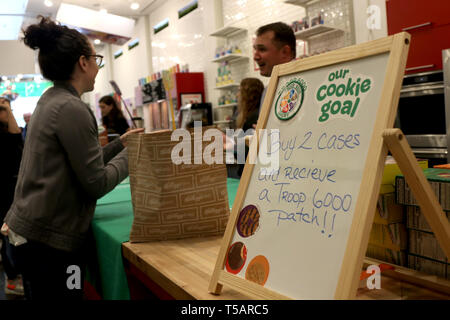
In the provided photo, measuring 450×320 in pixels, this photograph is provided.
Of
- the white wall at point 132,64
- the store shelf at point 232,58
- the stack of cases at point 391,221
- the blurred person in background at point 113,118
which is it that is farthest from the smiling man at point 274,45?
the white wall at point 132,64

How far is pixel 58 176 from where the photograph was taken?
1421mm

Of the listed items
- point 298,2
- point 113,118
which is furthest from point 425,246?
point 298,2

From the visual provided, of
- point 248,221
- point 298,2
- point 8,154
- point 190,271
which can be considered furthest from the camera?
point 298,2

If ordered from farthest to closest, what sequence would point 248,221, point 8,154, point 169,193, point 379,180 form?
point 8,154 → point 169,193 → point 248,221 → point 379,180

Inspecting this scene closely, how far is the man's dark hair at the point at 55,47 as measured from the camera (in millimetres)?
1477

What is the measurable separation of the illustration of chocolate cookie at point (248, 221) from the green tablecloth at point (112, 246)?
2.13 feet

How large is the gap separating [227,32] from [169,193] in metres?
6.11

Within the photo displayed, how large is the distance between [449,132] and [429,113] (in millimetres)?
298

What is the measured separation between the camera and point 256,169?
1024mm

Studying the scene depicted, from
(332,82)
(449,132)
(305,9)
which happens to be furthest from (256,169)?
(305,9)

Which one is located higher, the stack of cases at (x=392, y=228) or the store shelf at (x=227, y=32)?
the store shelf at (x=227, y=32)

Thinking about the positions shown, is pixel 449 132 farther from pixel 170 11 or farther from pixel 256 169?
pixel 170 11

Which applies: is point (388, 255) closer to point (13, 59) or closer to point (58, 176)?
point (58, 176)

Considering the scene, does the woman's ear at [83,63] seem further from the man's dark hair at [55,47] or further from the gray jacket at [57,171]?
the gray jacket at [57,171]
